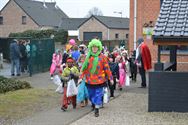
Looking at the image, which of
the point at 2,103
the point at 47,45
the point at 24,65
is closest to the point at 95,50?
the point at 2,103

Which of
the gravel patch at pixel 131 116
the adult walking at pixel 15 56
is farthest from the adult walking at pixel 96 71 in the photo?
the adult walking at pixel 15 56

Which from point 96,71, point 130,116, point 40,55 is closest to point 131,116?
point 130,116

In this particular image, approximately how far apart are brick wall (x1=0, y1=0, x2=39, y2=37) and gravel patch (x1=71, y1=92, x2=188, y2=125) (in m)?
56.9

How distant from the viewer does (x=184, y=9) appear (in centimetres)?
1320

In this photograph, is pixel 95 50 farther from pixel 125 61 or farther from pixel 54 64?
pixel 54 64

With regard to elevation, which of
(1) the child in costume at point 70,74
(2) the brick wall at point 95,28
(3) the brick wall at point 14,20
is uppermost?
(3) the brick wall at point 14,20

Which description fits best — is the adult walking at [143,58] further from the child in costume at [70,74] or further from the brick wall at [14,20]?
the brick wall at [14,20]

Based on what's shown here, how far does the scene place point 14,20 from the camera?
70750mm

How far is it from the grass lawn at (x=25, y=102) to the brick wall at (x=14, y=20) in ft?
176

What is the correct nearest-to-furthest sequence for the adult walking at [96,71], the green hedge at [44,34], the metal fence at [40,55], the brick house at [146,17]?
the adult walking at [96,71] < the brick house at [146,17] < the metal fence at [40,55] < the green hedge at [44,34]

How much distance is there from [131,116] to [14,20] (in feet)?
198

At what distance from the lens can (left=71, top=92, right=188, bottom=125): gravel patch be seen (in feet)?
36.8

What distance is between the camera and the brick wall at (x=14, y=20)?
70.0 m

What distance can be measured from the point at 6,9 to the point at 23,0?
2.96 meters
